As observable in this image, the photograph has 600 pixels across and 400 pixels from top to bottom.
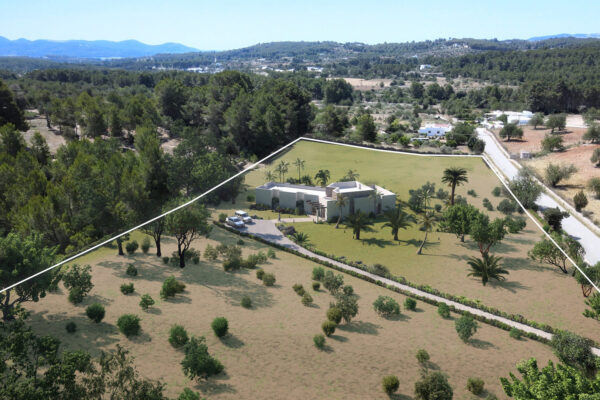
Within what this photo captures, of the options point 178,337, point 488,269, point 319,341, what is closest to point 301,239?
point 488,269

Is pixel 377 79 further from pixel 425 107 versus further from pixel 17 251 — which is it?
pixel 17 251

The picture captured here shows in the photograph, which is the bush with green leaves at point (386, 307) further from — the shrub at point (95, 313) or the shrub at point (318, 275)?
the shrub at point (95, 313)

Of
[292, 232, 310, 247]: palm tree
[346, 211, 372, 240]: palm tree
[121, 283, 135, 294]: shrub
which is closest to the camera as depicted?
[121, 283, 135, 294]: shrub

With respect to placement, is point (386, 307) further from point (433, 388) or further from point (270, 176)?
point (270, 176)

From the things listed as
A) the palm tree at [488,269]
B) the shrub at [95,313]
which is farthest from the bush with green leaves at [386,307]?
the shrub at [95,313]

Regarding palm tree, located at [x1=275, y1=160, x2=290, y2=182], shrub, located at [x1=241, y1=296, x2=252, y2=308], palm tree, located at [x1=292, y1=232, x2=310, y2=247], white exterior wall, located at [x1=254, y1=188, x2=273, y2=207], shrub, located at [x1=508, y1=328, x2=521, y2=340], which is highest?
palm tree, located at [x1=275, y1=160, x2=290, y2=182]

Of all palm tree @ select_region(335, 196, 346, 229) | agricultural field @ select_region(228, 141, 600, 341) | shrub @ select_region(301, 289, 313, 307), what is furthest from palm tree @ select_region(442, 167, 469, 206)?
palm tree @ select_region(335, 196, 346, 229)

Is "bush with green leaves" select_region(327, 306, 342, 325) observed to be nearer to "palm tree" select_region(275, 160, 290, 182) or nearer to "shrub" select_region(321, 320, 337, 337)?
"shrub" select_region(321, 320, 337, 337)
